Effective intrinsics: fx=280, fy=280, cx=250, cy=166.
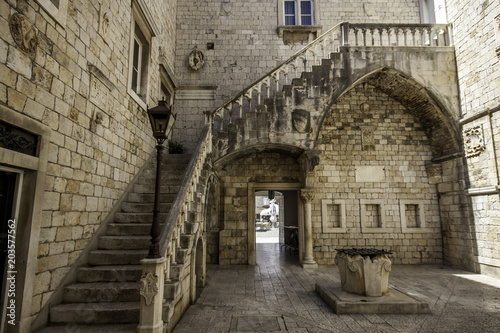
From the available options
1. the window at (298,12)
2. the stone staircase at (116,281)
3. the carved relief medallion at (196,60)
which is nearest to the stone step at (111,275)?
the stone staircase at (116,281)

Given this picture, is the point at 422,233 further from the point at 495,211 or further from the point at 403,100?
the point at 403,100

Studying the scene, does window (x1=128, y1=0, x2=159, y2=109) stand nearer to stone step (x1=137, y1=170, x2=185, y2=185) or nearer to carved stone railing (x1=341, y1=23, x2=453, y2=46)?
stone step (x1=137, y1=170, x2=185, y2=185)

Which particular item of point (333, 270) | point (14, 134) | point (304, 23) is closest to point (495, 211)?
point (333, 270)

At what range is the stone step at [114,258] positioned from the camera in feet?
14.3

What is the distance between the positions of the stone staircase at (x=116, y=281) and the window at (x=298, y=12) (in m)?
7.95

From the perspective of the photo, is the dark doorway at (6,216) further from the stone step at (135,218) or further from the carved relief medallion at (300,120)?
the carved relief medallion at (300,120)

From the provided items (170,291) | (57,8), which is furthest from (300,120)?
(57,8)

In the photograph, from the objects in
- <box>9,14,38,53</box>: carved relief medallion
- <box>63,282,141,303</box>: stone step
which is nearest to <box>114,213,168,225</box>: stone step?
<box>63,282,141,303</box>: stone step

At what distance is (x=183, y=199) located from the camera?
4.46 m

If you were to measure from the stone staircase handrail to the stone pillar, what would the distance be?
1.06 ft

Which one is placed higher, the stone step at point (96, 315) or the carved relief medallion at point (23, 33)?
the carved relief medallion at point (23, 33)

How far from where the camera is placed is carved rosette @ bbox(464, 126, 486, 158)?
6988mm

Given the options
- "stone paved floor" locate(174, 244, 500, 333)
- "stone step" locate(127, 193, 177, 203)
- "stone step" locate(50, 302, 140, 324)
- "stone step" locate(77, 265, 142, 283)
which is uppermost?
"stone step" locate(127, 193, 177, 203)

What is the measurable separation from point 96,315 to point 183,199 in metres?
1.86
